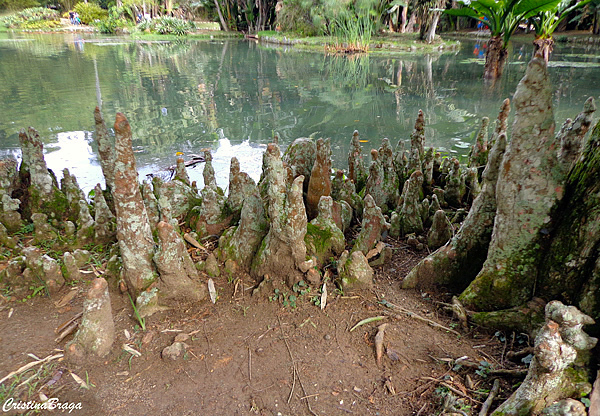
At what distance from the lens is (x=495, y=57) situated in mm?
13430

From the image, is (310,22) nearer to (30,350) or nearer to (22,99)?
(22,99)

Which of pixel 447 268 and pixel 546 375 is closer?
pixel 546 375

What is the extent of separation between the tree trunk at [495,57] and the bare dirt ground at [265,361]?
44.7ft

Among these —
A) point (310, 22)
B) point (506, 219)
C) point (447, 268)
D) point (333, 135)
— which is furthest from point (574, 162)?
point (310, 22)

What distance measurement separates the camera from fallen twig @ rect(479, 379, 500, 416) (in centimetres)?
183

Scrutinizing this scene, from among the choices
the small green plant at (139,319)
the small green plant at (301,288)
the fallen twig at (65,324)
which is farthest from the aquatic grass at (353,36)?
the fallen twig at (65,324)

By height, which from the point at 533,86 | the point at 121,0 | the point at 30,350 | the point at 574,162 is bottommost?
the point at 30,350

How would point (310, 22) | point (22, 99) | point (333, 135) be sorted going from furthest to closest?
point (310, 22) → point (22, 99) → point (333, 135)

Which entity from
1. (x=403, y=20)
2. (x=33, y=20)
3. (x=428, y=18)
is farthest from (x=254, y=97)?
(x=33, y=20)

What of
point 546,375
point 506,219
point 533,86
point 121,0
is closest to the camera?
point 546,375

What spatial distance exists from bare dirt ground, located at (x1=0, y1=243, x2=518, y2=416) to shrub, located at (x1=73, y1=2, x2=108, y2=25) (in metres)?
53.7

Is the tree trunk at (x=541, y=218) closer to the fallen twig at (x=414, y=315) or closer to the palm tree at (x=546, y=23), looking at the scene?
the fallen twig at (x=414, y=315)

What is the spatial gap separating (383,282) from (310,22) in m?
33.5

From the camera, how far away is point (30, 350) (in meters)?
2.42
